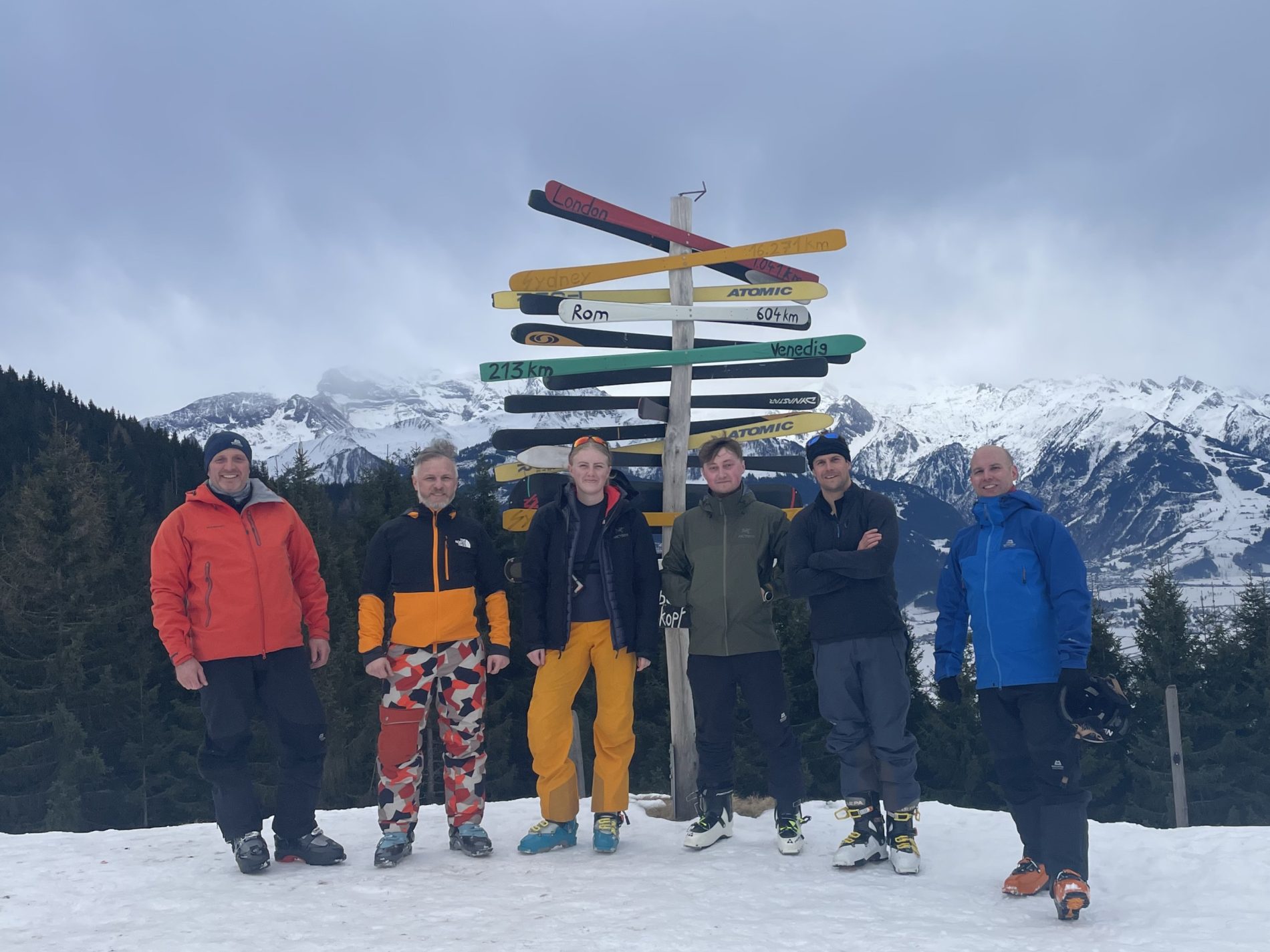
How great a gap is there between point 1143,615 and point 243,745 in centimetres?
3775

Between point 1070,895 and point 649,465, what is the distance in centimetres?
377

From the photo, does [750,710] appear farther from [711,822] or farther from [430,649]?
[430,649]

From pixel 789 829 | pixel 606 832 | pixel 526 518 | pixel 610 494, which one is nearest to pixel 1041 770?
pixel 789 829

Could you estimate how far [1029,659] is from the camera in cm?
418

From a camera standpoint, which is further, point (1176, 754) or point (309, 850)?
point (1176, 754)

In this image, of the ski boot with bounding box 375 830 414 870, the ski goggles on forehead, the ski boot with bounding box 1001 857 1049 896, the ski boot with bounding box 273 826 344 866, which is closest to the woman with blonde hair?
the ski boot with bounding box 375 830 414 870

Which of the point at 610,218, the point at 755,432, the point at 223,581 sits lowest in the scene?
the point at 223,581

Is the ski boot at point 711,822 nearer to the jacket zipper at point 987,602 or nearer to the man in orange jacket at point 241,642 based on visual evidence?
the jacket zipper at point 987,602

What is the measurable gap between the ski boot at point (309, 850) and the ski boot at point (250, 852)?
0.56ft

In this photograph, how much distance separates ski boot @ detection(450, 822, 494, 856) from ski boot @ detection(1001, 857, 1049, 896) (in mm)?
2763

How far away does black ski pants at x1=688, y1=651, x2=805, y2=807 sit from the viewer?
5.15 metres

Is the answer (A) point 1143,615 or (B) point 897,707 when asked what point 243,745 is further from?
(A) point 1143,615

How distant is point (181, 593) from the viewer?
4.68 m

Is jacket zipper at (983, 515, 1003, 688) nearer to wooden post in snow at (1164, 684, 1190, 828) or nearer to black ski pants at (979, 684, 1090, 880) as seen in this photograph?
black ski pants at (979, 684, 1090, 880)
